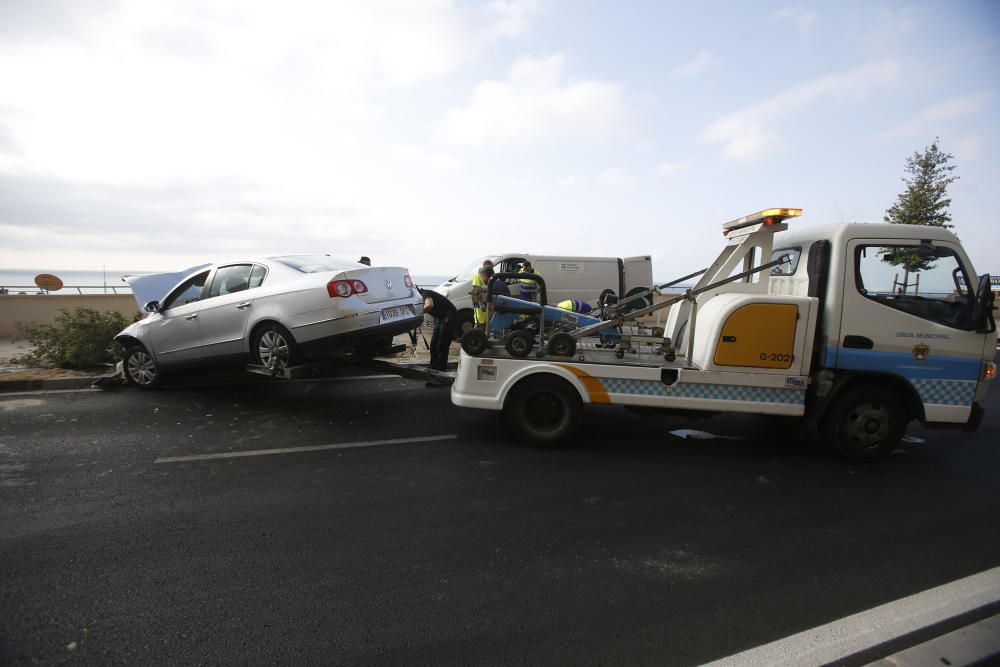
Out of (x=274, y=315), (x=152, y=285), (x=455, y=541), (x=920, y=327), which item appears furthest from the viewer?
(x=152, y=285)

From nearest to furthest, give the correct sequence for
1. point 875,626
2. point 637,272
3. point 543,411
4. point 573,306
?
point 875,626 → point 543,411 → point 573,306 → point 637,272

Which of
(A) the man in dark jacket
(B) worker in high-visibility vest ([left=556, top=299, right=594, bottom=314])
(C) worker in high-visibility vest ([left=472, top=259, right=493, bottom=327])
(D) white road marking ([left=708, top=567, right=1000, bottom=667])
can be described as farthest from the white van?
(D) white road marking ([left=708, top=567, right=1000, bottom=667])

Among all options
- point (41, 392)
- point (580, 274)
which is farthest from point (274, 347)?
point (580, 274)

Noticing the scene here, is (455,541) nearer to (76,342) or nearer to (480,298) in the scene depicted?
(480,298)

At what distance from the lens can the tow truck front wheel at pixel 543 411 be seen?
5.02 metres

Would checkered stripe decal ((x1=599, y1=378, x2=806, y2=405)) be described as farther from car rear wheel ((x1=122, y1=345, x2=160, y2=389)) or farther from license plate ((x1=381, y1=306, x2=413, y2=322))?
car rear wheel ((x1=122, y1=345, x2=160, y2=389))

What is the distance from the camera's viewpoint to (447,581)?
296 centimetres

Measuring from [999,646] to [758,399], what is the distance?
2488mm

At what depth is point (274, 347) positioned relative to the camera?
20.5 feet

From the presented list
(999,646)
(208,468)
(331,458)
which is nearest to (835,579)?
(999,646)

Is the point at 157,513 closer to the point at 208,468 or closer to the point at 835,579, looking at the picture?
the point at 208,468

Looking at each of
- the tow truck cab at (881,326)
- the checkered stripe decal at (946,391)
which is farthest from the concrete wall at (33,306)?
the checkered stripe decal at (946,391)

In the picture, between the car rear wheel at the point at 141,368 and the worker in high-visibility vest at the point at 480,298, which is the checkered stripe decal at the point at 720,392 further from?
the car rear wheel at the point at 141,368

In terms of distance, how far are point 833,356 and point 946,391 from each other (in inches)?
41.3
